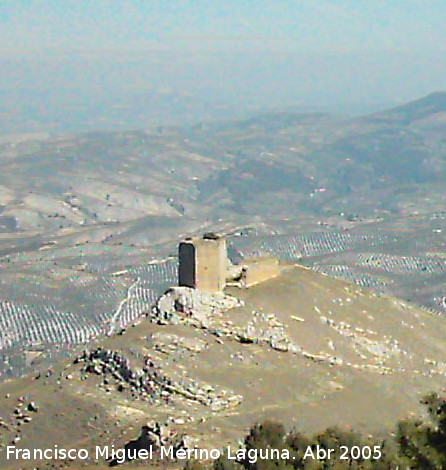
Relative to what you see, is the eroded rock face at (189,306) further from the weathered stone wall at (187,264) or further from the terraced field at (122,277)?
the terraced field at (122,277)

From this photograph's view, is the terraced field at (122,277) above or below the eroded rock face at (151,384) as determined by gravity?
below

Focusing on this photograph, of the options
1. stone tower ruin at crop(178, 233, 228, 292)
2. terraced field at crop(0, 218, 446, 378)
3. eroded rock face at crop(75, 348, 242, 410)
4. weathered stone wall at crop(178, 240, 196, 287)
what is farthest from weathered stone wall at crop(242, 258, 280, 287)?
terraced field at crop(0, 218, 446, 378)

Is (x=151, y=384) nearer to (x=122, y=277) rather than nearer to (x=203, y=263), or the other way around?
(x=203, y=263)

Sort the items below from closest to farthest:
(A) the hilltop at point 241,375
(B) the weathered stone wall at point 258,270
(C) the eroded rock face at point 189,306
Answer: (A) the hilltop at point 241,375
(C) the eroded rock face at point 189,306
(B) the weathered stone wall at point 258,270

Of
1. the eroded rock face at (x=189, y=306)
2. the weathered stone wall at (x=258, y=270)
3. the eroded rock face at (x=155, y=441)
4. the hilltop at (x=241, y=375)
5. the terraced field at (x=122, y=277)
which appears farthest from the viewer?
the terraced field at (x=122, y=277)

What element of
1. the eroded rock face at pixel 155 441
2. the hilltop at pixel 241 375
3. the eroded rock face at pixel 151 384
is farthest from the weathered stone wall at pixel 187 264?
the eroded rock face at pixel 155 441

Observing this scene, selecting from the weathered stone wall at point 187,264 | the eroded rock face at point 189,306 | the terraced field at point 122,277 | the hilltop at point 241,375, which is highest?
the weathered stone wall at point 187,264

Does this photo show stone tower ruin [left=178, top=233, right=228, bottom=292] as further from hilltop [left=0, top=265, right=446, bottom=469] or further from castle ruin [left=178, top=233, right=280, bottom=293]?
hilltop [left=0, top=265, right=446, bottom=469]

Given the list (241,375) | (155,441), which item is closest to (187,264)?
(241,375)
